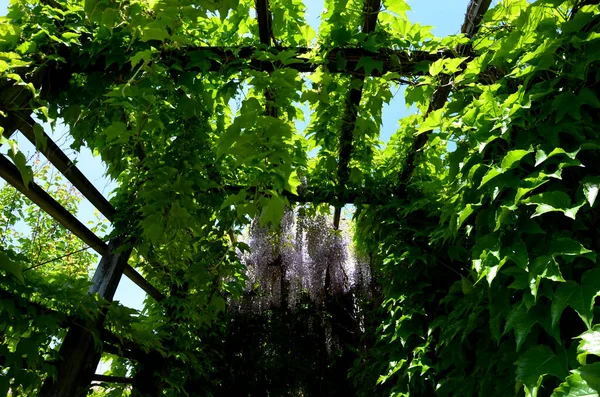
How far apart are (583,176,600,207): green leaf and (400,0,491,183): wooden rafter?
710 millimetres

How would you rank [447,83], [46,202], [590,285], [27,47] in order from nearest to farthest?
[590,285], [27,47], [447,83], [46,202]

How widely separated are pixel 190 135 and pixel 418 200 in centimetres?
158

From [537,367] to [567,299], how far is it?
191mm

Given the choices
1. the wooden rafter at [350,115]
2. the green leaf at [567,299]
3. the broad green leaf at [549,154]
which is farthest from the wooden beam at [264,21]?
the green leaf at [567,299]

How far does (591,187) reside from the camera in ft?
4.14

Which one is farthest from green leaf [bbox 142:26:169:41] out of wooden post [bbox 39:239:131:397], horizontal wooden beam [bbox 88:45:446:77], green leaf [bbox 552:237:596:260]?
wooden post [bbox 39:239:131:397]

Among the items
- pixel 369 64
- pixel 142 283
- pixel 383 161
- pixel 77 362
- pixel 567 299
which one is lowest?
pixel 567 299

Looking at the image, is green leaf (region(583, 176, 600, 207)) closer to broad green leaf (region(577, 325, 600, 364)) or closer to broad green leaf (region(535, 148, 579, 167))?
broad green leaf (region(535, 148, 579, 167))

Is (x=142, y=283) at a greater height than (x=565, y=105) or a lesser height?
greater

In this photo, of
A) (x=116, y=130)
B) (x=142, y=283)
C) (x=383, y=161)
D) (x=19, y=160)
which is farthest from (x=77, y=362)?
(x=383, y=161)

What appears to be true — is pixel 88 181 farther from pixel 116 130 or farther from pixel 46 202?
pixel 116 130

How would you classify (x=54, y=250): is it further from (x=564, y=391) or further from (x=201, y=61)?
(x=564, y=391)

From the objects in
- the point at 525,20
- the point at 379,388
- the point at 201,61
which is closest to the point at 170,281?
the point at 379,388

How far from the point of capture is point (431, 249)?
10.2 feet
